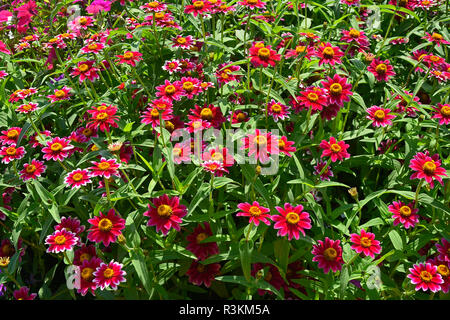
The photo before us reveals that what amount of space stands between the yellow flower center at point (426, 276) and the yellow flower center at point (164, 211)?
1044 mm

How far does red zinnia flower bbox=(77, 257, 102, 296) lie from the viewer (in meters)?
1.56

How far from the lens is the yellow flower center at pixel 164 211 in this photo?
1.56 m

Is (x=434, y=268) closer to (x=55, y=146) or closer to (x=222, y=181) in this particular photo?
(x=222, y=181)

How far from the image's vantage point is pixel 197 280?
1736 mm

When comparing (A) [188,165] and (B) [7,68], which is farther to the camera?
(B) [7,68]

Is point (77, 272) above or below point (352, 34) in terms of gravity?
below

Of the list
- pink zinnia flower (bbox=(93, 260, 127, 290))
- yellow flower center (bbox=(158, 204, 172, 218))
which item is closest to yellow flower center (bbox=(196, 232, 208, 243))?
yellow flower center (bbox=(158, 204, 172, 218))

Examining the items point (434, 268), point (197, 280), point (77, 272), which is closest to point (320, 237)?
point (434, 268)

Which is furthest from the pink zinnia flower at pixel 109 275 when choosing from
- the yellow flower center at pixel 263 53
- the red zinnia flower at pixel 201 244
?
the yellow flower center at pixel 263 53

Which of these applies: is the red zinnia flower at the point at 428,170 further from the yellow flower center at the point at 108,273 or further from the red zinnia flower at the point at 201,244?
the yellow flower center at the point at 108,273

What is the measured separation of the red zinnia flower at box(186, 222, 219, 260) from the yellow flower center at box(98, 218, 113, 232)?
1.23 ft

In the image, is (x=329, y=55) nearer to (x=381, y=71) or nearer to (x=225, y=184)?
(x=381, y=71)

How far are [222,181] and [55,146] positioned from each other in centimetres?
80

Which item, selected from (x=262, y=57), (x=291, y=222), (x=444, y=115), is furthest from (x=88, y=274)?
(x=444, y=115)
